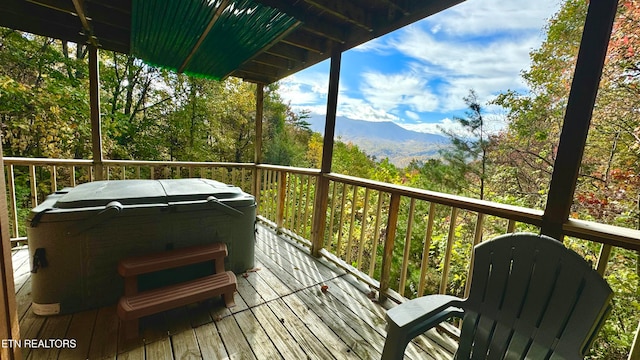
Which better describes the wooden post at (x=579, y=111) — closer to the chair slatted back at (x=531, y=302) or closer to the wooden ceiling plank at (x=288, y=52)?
the chair slatted back at (x=531, y=302)

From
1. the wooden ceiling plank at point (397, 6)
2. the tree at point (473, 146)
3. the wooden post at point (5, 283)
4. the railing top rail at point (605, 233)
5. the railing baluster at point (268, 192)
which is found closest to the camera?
the wooden post at point (5, 283)

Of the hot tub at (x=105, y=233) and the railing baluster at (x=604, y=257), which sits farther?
the hot tub at (x=105, y=233)

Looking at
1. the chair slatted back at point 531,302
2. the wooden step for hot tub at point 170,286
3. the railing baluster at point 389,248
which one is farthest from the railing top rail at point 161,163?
the chair slatted back at point 531,302

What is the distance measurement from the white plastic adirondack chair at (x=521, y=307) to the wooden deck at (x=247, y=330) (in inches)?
27.6

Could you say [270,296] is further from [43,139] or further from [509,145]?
[509,145]

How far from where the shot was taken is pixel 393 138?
21.4 m

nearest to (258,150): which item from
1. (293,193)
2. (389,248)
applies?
(293,193)

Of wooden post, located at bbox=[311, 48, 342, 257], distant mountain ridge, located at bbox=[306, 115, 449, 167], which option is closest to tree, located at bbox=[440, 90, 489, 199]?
distant mountain ridge, located at bbox=[306, 115, 449, 167]

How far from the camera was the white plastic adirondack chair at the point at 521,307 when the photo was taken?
0.84 meters

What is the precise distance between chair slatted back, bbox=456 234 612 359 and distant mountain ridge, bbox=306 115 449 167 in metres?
2.08

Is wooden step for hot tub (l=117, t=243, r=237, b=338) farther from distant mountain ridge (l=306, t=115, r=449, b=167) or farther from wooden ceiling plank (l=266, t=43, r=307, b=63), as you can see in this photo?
wooden ceiling plank (l=266, t=43, r=307, b=63)

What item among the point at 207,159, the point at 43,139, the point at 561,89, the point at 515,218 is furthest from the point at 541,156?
the point at 43,139

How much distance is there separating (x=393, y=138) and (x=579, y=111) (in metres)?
21.2

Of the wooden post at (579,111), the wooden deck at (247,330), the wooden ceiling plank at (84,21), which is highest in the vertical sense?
A: the wooden ceiling plank at (84,21)
